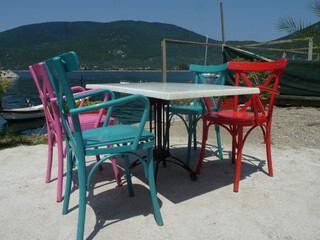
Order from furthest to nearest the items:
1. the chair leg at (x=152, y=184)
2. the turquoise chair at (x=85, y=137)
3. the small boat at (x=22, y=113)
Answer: the small boat at (x=22, y=113), the chair leg at (x=152, y=184), the turquoise chair at (x=85, y=137)

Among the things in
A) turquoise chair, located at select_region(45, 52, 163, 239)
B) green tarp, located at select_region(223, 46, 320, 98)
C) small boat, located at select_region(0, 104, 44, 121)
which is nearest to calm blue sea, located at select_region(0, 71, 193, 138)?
small boat, located at select_region(0, 104, 44, 121)

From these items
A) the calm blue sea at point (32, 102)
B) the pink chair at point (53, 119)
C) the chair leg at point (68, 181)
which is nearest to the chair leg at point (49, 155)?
the pink chair at point (53, 119)

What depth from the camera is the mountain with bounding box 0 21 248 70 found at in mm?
86875

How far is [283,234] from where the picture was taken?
1.42 meters

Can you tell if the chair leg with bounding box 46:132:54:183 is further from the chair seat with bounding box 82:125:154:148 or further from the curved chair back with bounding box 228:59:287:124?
the curved chair back with bounding box 228:59:287:124

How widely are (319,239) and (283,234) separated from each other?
19 centimetres

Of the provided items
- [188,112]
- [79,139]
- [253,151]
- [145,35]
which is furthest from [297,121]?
[145,35]

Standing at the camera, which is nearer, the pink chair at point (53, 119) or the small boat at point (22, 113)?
the pink chair at point (53, 119)

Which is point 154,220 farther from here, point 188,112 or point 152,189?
point 188,112

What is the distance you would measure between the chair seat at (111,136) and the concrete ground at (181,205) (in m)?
0.54

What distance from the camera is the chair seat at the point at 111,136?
4.48ft

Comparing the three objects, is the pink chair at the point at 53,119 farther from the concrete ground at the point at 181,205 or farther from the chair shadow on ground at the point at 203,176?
the chair shadow on ground at the point at 203,176

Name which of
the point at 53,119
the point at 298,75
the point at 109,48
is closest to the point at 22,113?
the point at 53,119

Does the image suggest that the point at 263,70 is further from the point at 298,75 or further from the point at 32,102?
the point at 32,102
